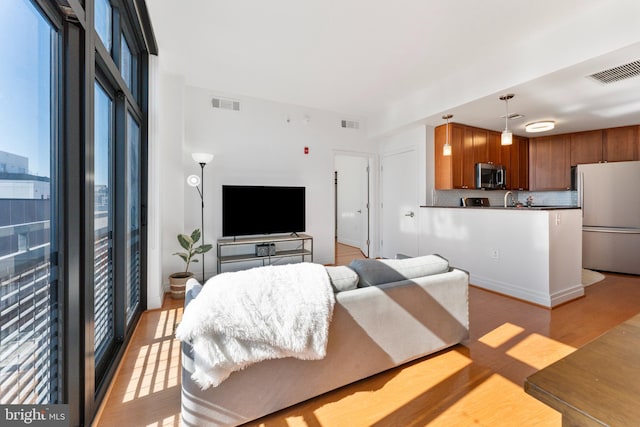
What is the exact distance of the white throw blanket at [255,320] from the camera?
1258mm

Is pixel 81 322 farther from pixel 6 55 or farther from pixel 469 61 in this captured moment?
pixel 469 61

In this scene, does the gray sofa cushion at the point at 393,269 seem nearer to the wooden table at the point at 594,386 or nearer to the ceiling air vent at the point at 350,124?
the wooden table at the point at 594,386

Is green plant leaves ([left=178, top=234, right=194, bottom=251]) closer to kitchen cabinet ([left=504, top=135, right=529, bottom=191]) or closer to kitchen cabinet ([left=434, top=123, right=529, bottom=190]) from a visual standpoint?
kitchen cabinet ([left=434, top=123, right=529, bottom=190])

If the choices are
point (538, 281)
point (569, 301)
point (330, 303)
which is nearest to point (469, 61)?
point (538, 281)

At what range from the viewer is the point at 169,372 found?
6.24 ft

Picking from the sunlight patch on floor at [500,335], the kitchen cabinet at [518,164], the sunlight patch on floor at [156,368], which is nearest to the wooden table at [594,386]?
the sunlight patch on floor at [500,335]

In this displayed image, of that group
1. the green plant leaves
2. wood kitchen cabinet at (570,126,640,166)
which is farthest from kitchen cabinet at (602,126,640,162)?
the green plant leaves

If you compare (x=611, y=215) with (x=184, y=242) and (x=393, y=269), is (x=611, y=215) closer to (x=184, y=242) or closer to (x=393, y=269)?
(x=393, y=269)

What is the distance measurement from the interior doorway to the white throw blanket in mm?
4182

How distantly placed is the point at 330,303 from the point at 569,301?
10.8ft

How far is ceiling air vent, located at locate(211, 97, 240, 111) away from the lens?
4.00 metres

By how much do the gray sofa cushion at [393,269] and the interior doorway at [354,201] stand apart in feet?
11.3

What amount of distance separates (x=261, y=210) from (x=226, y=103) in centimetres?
166

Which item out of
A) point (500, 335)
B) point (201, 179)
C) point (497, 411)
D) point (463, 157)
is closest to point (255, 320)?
point (497, 411)
